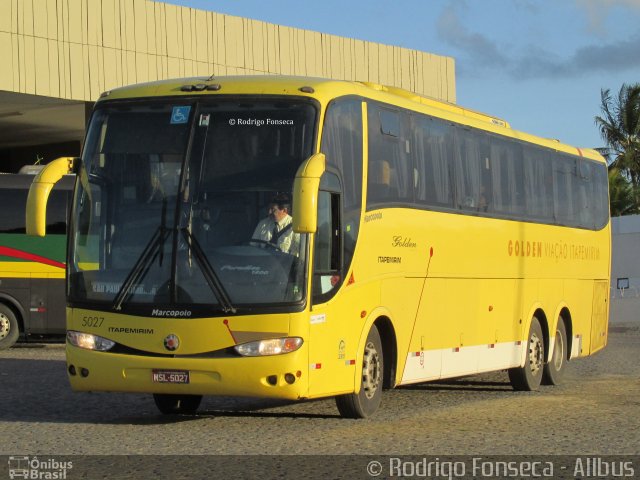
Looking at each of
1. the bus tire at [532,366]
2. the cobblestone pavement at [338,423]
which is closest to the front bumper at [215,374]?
the cobblestone pavement at [338,423]

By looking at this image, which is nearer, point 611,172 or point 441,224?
point 441,224

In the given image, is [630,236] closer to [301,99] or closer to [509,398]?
[509,398]

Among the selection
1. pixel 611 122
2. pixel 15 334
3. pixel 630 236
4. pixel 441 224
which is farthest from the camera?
pixel 611 122

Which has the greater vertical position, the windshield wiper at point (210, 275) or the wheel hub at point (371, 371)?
the windshield wiper at point (210, 275)

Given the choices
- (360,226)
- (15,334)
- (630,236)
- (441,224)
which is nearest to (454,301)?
(441,224)

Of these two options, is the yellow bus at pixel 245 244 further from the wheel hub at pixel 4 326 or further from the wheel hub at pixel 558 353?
the wheel hub at pixel 4 326

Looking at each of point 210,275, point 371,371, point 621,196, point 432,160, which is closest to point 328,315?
point 210,275

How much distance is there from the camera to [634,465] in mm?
10320

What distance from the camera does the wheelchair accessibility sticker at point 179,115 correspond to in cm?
1307

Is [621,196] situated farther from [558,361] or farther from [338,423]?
[338,423]

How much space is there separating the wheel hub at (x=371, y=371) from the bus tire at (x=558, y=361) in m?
6.00

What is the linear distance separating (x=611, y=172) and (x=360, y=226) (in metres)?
59.0

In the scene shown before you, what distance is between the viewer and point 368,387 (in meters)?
13.8

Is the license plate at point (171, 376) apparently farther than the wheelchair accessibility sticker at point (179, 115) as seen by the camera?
No
